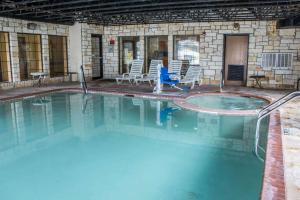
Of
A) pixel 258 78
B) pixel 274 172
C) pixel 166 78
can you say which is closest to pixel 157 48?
pixel 166 78

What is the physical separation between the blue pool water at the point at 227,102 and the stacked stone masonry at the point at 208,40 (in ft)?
8.30

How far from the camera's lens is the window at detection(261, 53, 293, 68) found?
10297 millimetres

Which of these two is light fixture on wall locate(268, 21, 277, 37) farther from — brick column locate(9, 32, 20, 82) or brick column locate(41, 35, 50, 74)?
brick column locate(9, 32, 20, 82)

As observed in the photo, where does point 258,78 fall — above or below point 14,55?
below

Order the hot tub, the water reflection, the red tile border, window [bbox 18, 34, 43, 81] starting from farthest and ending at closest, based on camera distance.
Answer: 1. window [bbox 18, 34, 43, 81]
2. the hot tub
3. the water reflection
4. the red tile border

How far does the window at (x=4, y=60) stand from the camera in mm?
10055

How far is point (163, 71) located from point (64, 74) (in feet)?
16.6

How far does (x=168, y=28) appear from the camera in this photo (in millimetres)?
11867

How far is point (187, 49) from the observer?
11.9 metres

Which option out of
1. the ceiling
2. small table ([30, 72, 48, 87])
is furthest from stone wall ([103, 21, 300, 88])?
small table ([30, 72, 48, 87])

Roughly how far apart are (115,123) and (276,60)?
22.0 feet

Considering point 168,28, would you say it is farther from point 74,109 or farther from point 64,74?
point 74,109

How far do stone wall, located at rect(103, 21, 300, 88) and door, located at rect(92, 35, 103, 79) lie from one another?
4.84ft

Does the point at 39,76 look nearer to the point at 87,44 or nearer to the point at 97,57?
the point at 87,44
